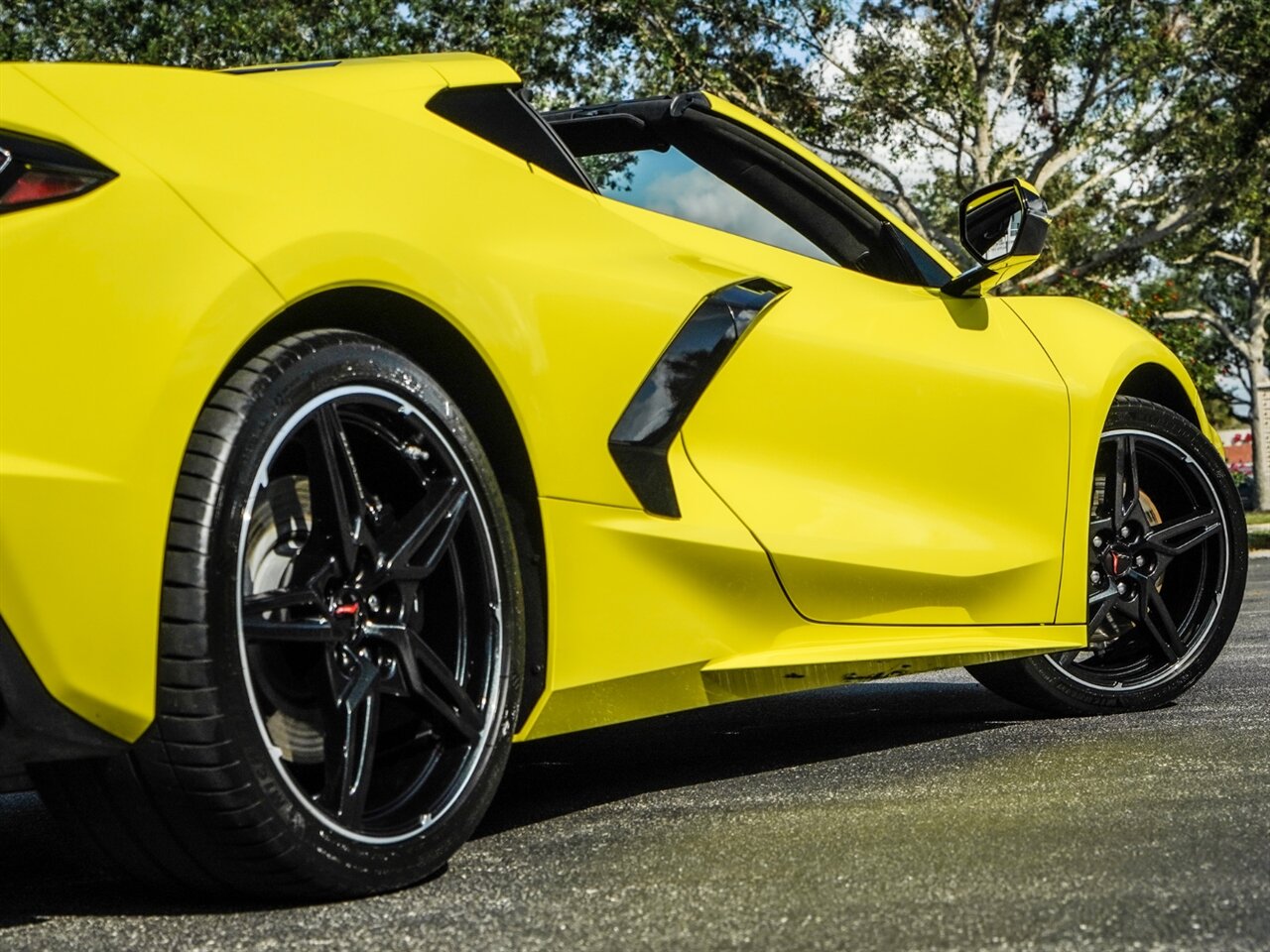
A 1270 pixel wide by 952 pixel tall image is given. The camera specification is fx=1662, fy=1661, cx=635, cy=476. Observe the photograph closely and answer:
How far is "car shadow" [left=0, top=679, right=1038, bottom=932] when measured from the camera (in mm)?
2594

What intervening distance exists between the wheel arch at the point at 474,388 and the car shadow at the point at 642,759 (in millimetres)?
485

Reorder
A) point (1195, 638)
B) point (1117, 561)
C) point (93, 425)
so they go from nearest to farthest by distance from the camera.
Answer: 1. point (93, 425)
2. point (1117, 561)
3. point (1195, 638)

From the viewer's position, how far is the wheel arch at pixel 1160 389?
4645mm

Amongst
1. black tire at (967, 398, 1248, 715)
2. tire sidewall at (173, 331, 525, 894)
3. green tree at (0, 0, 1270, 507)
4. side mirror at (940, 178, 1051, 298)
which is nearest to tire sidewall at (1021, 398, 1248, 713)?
black tire at (967, 398, 1248, 715)

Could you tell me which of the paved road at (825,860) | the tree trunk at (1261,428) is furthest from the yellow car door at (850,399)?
the tree trunk at (1261,428)

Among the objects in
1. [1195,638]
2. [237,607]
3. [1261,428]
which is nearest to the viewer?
[237,607]

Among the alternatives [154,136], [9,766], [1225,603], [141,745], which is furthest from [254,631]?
[1225,603]

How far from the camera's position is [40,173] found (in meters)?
2.16

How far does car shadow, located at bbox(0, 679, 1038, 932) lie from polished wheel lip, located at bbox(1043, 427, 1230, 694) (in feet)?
0.71

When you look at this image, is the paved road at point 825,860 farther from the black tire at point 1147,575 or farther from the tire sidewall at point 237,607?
the black tire at point 1147,575

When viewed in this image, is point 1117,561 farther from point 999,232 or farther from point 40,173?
point 40,173

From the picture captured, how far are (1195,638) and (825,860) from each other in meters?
2.33

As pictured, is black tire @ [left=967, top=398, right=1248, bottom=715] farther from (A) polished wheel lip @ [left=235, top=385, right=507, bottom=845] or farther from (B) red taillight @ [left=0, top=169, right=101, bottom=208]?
(B) red taillight @ [left=0, top=169, right=101, bottom=208]

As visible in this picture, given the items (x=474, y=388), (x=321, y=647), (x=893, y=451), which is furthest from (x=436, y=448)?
(x=893, y=451)
